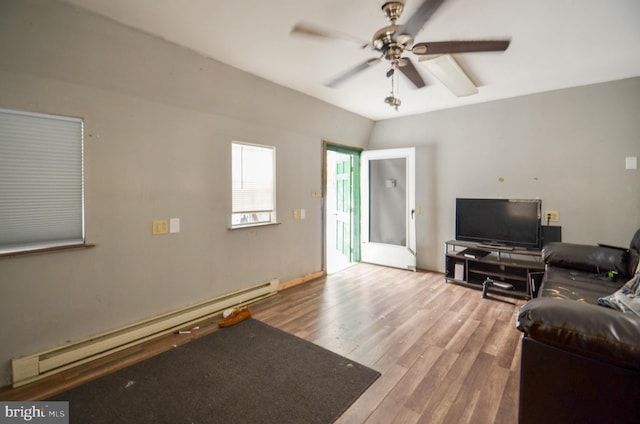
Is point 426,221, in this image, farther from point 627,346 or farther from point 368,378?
point 627,346

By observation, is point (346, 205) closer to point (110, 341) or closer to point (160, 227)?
point (160, 227)

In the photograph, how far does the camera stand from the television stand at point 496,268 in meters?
3.48

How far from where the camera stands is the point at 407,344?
2484 mm

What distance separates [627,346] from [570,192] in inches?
129

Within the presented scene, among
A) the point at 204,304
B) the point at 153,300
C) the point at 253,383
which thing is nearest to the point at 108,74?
the point at 153,300

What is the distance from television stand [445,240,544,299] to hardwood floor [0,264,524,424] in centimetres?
16

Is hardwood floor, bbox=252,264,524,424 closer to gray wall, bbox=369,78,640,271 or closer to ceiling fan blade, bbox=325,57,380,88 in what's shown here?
gray wall, bbox=369,78,640,271

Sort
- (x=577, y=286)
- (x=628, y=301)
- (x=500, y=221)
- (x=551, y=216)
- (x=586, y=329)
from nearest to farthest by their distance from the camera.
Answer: (x=586, y=329) < (x=628, y=301) < (x=577, y=286) < (x=551, y=216) < (x=500, y=221)

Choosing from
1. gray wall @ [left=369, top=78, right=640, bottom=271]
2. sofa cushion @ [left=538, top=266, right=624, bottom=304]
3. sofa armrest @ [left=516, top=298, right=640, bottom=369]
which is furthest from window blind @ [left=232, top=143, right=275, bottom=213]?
sofa cushion @ [left=538, top=266, right=624, bottom=304]

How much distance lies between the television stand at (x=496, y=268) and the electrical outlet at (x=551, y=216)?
526mm

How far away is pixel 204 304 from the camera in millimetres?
2945

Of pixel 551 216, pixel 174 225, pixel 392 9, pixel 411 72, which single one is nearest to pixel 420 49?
pixel 392 9

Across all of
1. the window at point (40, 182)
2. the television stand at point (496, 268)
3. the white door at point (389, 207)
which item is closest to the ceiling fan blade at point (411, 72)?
the white door at point (389, 207)

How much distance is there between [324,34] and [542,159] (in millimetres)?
3384
